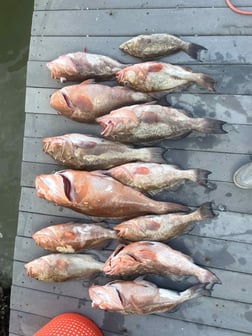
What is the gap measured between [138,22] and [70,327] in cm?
209

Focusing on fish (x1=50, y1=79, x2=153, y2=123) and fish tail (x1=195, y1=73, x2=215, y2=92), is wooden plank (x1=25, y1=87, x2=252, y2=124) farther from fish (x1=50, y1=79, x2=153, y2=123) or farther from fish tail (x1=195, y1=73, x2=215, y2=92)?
fish (x1=50, y1=79, x2=153, y2=123)

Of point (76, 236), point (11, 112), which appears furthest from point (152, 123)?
point (11, 112)

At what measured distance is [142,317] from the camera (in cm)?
316

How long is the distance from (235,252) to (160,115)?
986 mm

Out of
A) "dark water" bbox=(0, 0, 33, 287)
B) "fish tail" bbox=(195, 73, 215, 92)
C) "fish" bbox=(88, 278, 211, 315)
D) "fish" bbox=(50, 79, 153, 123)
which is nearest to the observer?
"fish" bbox=(88, 278, 211, 315)

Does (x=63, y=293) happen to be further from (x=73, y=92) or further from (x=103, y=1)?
(x=103, y=1)

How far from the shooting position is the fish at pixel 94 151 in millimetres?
3146

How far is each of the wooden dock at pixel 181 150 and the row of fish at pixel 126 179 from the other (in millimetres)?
82

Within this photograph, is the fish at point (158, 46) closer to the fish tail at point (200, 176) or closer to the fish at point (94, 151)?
the fish at point (94, 151)

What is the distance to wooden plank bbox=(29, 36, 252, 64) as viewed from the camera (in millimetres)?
3158

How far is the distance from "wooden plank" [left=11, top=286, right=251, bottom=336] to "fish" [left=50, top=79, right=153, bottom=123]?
4.14 ft

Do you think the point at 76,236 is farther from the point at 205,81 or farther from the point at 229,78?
the point at 229,78

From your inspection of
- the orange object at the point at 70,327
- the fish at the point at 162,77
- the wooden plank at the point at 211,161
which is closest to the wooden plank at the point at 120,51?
the fish at the point at 162,77

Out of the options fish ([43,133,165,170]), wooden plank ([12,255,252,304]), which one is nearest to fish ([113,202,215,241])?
wooden plank ([12,255,252,304])
